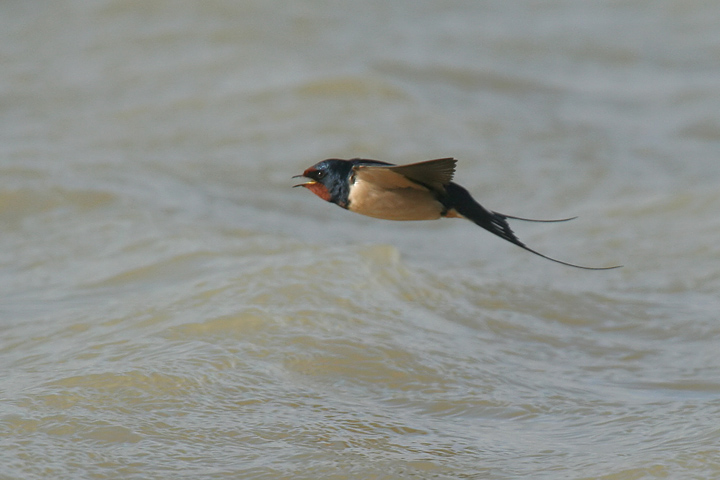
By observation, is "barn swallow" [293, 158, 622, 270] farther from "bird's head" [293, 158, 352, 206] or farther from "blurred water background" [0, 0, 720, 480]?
"blurred water background" [0, 0, 720, 480]

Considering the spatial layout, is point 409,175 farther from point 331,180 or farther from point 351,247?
point 351,247

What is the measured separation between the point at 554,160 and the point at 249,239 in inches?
129

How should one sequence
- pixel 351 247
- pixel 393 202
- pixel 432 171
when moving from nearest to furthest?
pixel 432 171 → pixel 393 202 → pixel 351 247

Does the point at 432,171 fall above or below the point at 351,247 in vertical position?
above

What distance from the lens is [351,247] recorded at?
609cm

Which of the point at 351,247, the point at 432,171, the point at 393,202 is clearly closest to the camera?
the point at 432,171

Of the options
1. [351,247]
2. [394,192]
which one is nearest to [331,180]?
[394,192]

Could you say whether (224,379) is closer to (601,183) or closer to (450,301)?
(450,301)

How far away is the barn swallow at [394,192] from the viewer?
3141 mm

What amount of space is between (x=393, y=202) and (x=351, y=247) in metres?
2.89

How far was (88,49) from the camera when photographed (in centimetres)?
1120

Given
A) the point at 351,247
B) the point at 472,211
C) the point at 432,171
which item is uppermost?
the point at 432,171

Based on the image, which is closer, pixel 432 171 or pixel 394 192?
pixel 432 171

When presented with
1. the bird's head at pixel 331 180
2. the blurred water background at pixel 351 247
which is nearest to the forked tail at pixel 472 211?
the bird's head at pixel 331 180
